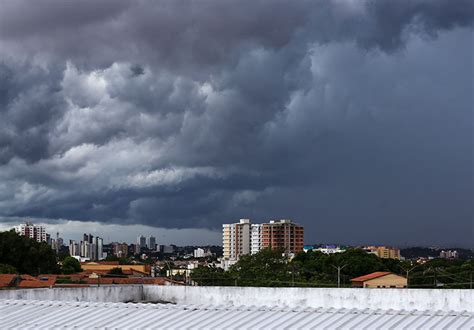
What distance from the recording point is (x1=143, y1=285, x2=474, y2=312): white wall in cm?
2044

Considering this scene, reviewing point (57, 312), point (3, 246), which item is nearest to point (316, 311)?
point (57, 312)

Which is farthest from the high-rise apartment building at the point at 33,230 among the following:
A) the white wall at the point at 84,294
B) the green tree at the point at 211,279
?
the white wall at the point at 84,294

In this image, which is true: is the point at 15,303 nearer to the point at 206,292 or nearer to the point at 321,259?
the point at 206,292

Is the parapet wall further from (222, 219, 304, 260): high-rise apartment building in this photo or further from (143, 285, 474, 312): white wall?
(222, 219, 304, 260): high-rise apartment building

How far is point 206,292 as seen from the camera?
23453 millimetres

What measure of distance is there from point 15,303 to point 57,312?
230 centimetres

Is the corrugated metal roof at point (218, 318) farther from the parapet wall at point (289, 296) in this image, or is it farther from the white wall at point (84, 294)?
the parapet wall at point (289, 296)

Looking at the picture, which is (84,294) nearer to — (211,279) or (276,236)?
(211,279)

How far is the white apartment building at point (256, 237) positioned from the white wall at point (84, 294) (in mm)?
161093

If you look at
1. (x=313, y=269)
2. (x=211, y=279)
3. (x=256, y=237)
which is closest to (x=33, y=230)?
(x=256, y=237)

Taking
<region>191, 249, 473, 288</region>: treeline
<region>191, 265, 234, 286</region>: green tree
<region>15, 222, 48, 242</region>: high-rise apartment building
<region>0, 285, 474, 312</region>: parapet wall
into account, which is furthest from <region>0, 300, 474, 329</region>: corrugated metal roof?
<region>15, 222, 48, 242</region>: high-rise apartment building

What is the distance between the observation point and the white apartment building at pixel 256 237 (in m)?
186

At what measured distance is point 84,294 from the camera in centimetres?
2225

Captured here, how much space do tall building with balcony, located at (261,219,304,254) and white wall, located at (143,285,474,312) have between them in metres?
156
